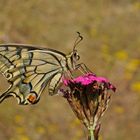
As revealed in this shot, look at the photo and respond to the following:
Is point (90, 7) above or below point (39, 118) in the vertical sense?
above

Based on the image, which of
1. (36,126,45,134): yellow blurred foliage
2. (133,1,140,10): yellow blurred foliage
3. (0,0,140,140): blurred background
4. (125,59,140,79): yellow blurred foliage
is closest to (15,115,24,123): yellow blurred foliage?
(0,0,140,140): blurred background

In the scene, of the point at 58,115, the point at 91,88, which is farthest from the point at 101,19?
the point at 91,88

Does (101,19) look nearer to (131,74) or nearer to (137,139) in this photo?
(131,74)

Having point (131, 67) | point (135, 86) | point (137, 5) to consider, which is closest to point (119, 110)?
point (135, 86)

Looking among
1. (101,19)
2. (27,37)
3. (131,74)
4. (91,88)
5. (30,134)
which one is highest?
(101,19)

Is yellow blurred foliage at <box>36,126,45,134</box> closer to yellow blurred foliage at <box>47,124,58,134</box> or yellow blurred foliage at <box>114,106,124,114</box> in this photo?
yellow blurred foliage at <box>47,124,58,134</box>

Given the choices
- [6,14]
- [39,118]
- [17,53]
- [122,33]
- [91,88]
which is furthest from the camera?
[122,33]

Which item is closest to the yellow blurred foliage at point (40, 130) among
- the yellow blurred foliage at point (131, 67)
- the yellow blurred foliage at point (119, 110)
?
the yellow blurred foliage at point (119, 110)
